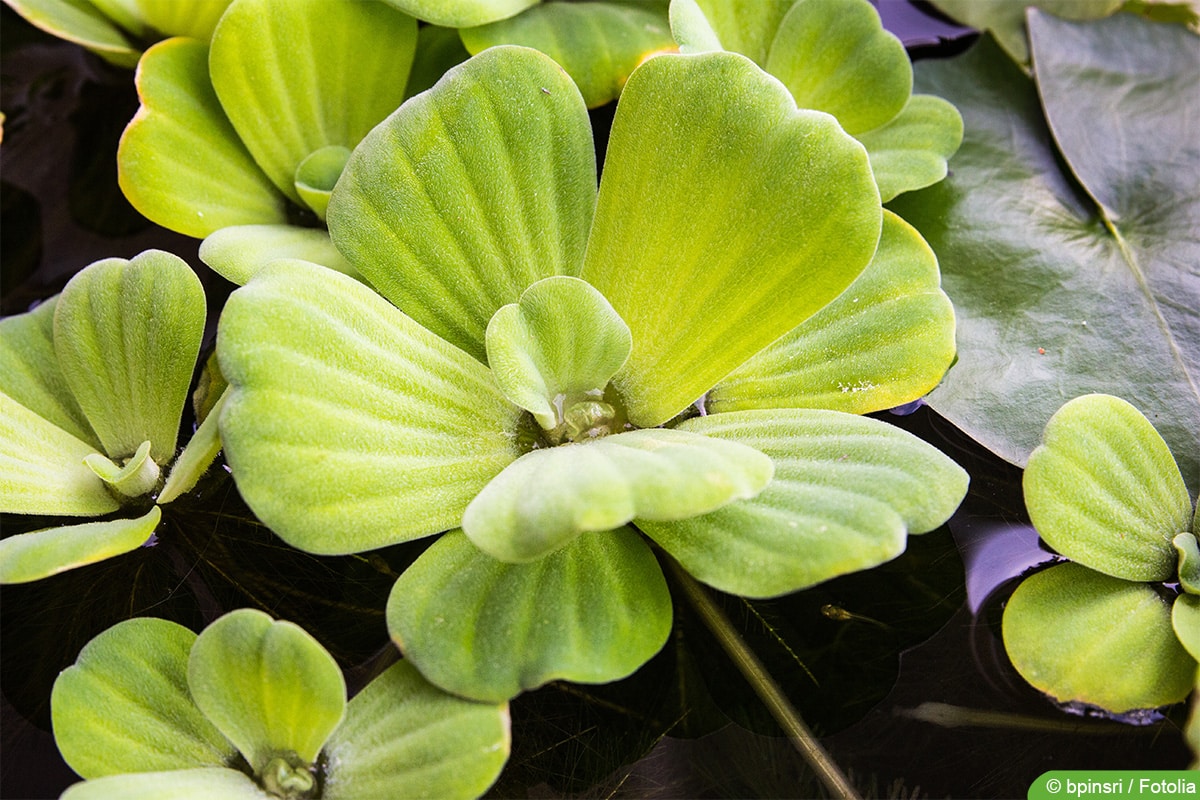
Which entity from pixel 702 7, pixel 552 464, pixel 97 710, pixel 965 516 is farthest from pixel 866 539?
pixel 702 7

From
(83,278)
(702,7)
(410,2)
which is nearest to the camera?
(83,278)

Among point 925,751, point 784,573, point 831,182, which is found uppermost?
point 831,182

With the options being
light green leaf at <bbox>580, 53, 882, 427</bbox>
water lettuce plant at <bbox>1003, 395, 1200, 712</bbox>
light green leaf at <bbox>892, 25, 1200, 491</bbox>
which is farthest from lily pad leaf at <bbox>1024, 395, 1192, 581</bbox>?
light green leaf at <bbox>580, 53, 882, 427</bbox>

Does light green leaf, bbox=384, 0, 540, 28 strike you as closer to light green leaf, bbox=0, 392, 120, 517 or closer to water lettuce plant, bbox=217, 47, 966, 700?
water lettuce plant, bbox=217, 47, 966, 700

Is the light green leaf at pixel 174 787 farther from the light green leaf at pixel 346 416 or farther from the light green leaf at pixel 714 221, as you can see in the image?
the light green leaf at pixel 714 221

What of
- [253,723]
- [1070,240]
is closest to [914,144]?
[1070,240]

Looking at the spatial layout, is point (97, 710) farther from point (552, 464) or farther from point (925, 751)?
point (925, 751)

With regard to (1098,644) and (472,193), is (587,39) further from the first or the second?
(1098,644)
